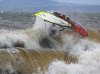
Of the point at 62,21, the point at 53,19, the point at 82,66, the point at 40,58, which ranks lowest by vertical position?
the point at 82,66

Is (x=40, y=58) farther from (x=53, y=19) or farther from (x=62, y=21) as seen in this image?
(x=62, y=21)

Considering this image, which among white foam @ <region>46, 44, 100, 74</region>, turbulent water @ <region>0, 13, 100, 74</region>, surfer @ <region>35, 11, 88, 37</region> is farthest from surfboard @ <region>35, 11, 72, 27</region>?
white foam @ <region>46, 44, 100, 74</region>

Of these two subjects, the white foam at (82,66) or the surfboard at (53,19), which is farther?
the surfboard at (53,19)

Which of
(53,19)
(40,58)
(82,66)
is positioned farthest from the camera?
(53,19)

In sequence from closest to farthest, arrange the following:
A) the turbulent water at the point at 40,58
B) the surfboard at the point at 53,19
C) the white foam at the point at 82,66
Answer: the turbulent water at the point at 40,58
the white foam at the point at 82,66
the surfboard at the point at 53,19

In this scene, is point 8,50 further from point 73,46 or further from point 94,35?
point 94,35

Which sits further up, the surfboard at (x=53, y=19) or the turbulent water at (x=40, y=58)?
the surfboard at (x=53, y=19)

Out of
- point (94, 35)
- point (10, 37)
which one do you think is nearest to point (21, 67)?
point (10, 37)

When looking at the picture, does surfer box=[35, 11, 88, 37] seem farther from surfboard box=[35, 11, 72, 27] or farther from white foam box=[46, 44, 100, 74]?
white foam box=[46, 44, 100, 74]

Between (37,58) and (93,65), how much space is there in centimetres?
312

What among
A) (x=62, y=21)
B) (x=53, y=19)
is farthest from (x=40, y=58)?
(x=62, y=21)

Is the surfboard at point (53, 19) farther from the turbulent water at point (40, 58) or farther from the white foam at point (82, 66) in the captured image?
the white foam at point (82, 66)

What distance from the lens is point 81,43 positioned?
22.3 m

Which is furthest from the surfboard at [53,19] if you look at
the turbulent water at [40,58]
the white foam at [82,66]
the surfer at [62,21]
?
the white foam at [82,66]
